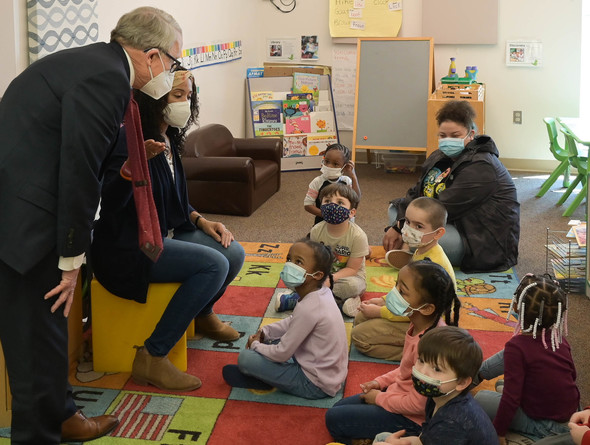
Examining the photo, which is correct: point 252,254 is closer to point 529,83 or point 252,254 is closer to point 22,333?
point 22,333

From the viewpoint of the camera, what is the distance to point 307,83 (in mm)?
8047

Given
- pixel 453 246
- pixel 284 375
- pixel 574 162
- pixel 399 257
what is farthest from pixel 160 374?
pixel 574 162

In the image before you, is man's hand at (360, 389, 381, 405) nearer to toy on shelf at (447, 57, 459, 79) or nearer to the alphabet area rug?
the alphabet area rug

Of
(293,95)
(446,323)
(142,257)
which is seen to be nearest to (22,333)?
(142,257)

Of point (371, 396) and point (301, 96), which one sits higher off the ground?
point (301, 96)

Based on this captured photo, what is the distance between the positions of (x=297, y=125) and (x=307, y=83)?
0.48 metres

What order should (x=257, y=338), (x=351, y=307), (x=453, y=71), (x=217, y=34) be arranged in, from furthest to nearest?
(x=453, y=71)
(x=217, y=34)
(x=351, y=307)
(x=257, y=338)

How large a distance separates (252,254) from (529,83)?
4198 mm

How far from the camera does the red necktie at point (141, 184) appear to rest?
265 centimetres

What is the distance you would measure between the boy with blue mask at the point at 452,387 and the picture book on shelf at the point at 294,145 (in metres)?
5.74

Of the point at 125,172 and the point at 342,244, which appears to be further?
the point at 342,244

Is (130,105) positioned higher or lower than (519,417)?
higher

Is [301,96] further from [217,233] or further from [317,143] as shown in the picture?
[217,233]

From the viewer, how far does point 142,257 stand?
317cm
